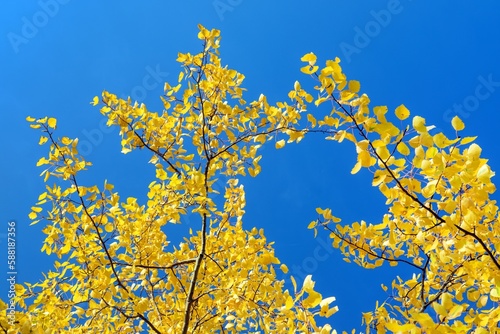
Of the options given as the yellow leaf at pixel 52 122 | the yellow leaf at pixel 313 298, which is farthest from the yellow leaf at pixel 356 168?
the yellow leaf at pixel 52 122

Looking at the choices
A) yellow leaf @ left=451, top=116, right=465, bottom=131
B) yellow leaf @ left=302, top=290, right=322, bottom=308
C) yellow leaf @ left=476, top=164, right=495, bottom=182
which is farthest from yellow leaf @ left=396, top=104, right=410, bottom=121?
yellow leaf @ left=302, top=290, right=322, bottom=308

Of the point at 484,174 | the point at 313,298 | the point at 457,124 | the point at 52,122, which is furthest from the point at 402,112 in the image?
the point at 52,122

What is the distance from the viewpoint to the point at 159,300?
352 cm

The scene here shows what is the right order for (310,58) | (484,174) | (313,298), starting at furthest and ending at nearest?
1. (310,58)
2. (313,298)
3. (484,174)

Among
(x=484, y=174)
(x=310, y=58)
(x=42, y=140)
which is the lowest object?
(x=484, y=174)

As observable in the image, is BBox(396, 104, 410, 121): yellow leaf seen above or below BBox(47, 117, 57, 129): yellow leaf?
below

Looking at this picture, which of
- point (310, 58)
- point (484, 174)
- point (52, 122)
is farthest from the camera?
point (52, 122)

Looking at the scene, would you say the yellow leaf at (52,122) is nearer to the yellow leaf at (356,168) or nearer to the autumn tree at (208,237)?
the autumn tree at (208,237)

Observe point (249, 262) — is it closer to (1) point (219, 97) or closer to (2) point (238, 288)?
(2) point (238, 288)

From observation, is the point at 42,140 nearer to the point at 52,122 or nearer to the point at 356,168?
the point at 52,122

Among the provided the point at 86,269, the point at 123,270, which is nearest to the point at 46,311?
the point at 86,269

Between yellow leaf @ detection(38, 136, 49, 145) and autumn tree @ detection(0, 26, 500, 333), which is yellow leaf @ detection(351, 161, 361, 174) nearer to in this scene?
autumn tree @ detection(0, 26, 500, 333)

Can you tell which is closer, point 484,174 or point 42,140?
point 484,174

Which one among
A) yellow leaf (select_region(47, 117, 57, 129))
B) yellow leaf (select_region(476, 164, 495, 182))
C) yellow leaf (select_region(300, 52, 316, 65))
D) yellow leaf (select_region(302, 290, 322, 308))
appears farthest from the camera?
yellow leaf (select_region(47, 117, 57, 129))
